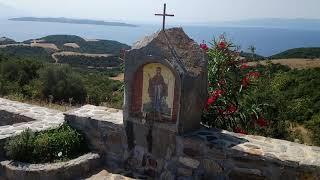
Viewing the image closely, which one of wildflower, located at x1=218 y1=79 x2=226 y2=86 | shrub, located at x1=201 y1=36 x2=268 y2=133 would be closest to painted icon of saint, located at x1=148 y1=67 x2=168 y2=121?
shrub, located at x1=201 y1=36 x2=268 y2=133

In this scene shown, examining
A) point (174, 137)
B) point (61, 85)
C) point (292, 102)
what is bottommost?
point (61, 85)

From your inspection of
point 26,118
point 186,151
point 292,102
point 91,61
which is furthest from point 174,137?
point 91,61

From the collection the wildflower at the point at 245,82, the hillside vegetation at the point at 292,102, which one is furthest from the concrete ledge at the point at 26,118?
the hillside vegetation at the point at 292,102

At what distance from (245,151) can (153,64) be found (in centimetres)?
219

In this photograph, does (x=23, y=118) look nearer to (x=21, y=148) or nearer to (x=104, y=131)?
(x=21, y=148)

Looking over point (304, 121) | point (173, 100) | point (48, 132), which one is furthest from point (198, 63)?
point (304, 121)

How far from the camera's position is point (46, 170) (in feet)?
22.9

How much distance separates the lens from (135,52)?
7.05m

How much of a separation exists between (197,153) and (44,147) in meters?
2.91

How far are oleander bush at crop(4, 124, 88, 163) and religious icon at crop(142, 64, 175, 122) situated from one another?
1.66 meters

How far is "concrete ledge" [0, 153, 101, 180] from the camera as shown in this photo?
22.9 ft

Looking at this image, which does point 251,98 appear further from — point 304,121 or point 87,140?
point 304,121

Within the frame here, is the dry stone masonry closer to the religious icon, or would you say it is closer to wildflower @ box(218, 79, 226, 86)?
the religious icon

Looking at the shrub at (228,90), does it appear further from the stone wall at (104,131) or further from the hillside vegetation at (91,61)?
the hillside vegetation at (91,61)
